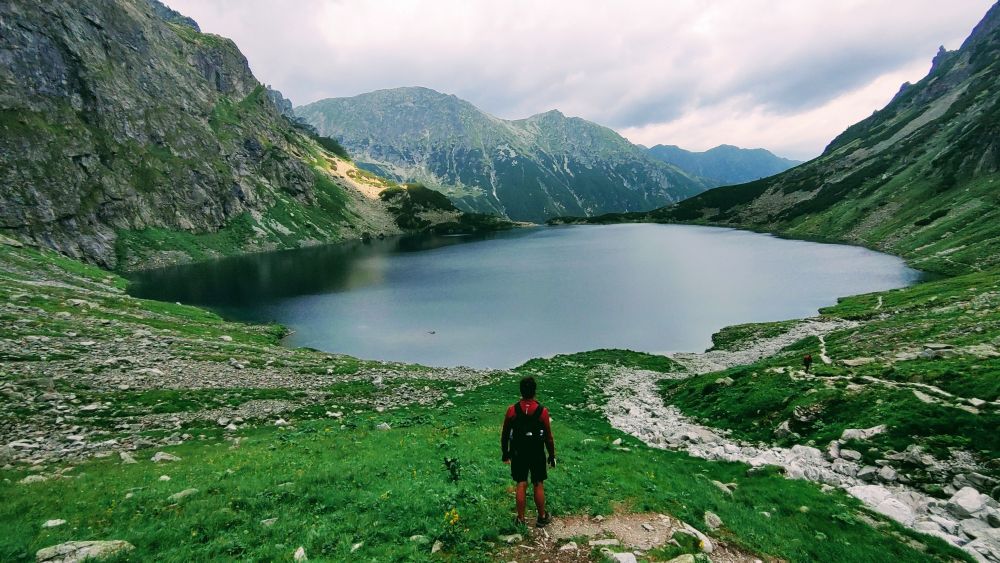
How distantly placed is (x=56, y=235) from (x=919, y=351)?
7562 inches

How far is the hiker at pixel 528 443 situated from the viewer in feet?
39.9

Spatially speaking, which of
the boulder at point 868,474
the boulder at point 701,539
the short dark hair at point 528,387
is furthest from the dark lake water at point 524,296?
the short dark hair at point 528,387

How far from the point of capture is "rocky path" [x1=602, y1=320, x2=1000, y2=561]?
1423cm

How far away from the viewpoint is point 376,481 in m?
15.6

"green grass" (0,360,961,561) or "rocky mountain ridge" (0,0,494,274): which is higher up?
"rocky mountain ridge" (0,0,494,274)

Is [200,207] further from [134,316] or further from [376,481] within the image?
[376,481]

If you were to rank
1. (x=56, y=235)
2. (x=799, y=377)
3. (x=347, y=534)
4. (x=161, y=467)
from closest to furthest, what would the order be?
(x=347, y=534), (x=161, y=467), (x=799, y=377), (x=56, y=235)

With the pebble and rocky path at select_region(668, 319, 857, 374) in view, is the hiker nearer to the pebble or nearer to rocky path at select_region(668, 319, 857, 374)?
the pebble

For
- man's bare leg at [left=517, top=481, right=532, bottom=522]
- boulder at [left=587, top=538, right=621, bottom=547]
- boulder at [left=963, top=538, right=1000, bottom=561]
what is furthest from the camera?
boulder at [left=963, top=538, right=1000, bottom=561]

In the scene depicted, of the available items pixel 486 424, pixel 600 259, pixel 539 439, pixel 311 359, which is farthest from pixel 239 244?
pixel 539 439

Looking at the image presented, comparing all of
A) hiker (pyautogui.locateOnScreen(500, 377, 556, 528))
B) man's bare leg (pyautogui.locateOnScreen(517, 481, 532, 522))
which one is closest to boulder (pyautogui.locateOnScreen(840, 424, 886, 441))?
hiker (pyautogui.locateOnScreen(500, 377, 556, 528))

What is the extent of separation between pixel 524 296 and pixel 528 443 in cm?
8266

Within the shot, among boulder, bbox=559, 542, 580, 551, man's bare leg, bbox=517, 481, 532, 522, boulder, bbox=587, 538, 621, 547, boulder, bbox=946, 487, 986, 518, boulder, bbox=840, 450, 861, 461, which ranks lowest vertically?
boulder, bbox=840, 450, 861, 461

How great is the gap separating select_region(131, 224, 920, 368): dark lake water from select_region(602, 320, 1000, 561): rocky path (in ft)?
81.7
